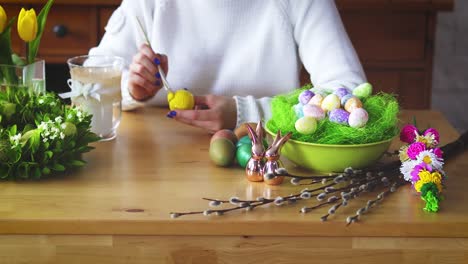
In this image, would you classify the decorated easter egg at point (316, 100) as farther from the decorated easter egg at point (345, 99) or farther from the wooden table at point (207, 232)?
the wooden table at point (207, 232)

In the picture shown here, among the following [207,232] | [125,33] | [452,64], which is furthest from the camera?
[452,64]

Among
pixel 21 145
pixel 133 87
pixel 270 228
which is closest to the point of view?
pixel 270 228

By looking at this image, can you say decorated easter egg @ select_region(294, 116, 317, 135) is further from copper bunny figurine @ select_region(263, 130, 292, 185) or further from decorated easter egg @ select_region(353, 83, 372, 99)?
decorated easter egg @ select_region(353, 83, 372, 99)

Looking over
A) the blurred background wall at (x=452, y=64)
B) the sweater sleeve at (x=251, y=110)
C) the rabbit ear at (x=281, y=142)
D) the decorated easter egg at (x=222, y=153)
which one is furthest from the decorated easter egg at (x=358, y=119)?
A: the blurred background wall at (x=452, y=64)

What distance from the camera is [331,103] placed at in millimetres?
1303

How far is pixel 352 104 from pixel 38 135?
0.53 m

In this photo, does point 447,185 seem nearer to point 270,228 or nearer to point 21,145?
point 270,228

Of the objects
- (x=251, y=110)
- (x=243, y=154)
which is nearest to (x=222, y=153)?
(x=243, y=154)

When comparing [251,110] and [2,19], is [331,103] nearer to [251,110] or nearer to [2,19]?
[251,110]

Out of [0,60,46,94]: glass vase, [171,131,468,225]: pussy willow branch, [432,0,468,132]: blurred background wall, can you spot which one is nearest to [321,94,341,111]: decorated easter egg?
[171,131,468,225]: pussy willow branch

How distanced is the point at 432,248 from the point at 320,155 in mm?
247

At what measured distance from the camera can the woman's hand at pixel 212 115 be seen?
1506 mm

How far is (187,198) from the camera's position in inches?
46.2

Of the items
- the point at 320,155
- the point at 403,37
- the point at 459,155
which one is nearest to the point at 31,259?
the point at 320,155
